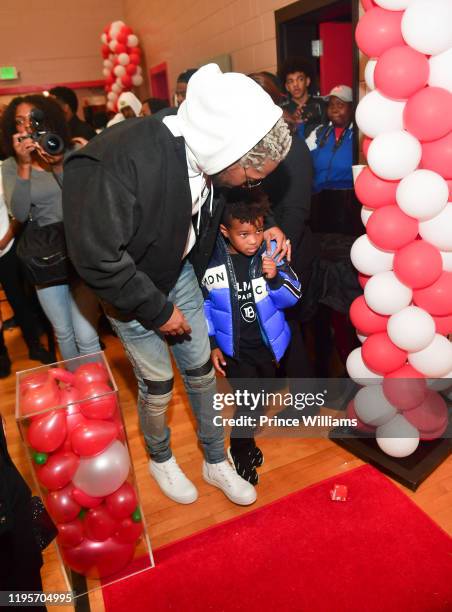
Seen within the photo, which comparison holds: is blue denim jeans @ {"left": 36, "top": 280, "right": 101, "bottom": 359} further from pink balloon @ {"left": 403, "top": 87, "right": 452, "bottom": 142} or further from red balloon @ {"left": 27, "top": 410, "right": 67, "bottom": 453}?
pink balloon @ {"left": 403, "top": 87, "right": 452, "bottom": 142}

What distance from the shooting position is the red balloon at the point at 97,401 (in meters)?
1.40

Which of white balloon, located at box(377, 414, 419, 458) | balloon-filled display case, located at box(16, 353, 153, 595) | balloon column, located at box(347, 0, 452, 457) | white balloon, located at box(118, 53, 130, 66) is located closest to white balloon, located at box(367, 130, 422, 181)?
balloon column, located at box(347, 0, 452, 457)

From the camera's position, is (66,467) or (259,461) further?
(259,461)

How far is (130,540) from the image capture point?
5.31 ft

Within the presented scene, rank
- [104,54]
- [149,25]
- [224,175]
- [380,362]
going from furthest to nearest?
1. [104,54]
2. [149,25]
3. [380,362]
4. [224,175]

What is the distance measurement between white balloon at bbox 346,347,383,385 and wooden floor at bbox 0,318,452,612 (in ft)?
1.24

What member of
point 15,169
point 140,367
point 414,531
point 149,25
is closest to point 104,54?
point 149,25

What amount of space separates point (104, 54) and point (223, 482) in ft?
22.0

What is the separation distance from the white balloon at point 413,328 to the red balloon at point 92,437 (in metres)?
1.03

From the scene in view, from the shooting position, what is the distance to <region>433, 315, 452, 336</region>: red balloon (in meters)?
1.77

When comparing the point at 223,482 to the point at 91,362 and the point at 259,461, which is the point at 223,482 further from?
the point at 91,362

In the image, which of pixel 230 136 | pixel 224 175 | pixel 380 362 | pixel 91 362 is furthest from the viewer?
pixel 380 362

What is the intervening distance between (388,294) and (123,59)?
19.8ft

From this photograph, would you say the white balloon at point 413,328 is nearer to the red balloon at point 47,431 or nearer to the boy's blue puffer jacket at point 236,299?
the boy's blue puffer jacket at point 236,299
